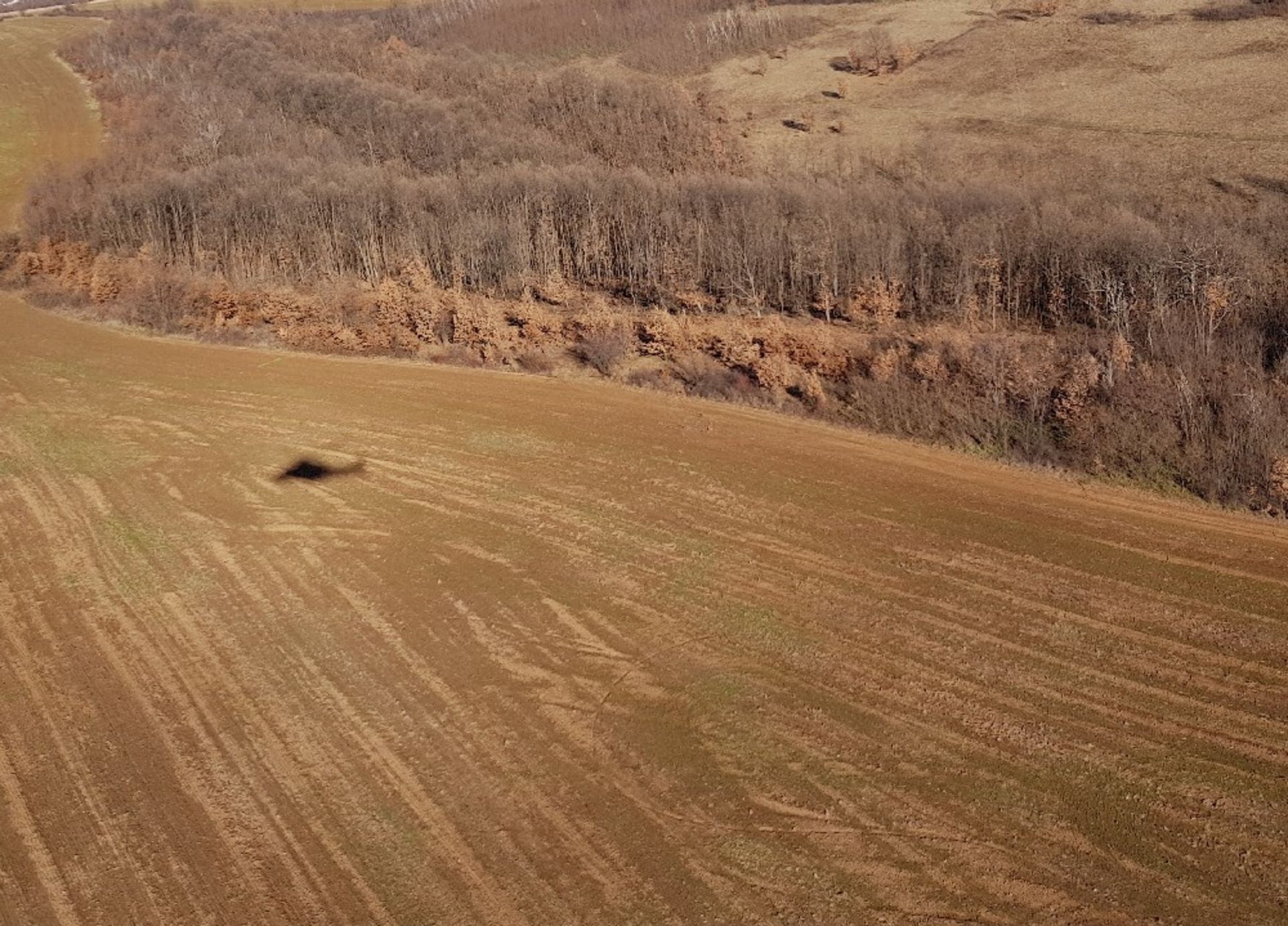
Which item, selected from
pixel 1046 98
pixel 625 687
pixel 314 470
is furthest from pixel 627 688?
pixel 1046 98

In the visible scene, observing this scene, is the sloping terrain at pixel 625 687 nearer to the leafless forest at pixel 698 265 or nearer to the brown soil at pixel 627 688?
the brown soil at pixel 627 688

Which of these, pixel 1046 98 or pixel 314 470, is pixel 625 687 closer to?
pixel 314 470

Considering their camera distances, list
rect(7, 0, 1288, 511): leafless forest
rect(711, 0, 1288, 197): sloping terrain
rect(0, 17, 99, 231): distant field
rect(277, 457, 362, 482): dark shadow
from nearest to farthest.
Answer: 1. rect(277, 457, 362, 482): dark shadow
2. rect(7, 0, 1288, 511): leafless forest
3. rect(711, 0, 1288, 197): sloping terrain
4. rect(0, 17, 99, 231): distant field

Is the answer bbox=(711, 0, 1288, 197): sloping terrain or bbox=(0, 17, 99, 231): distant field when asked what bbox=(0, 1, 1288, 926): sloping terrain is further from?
bbox=(0, 17, 99, 231): distant field

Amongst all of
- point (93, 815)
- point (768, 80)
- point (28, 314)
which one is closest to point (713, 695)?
point (93, 815)

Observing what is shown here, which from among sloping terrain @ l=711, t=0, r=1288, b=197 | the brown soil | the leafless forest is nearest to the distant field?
the leafless forest

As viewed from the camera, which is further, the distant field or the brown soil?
the distant field
